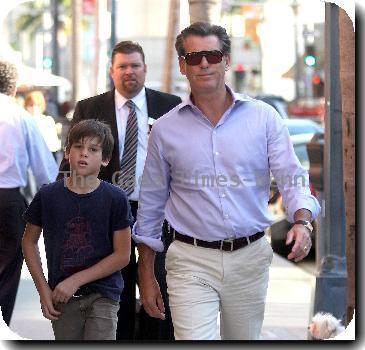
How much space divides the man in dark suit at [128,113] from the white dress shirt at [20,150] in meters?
0.56

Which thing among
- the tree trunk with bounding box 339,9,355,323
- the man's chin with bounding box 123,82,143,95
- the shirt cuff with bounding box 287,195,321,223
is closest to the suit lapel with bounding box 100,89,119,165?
the man's chin with bounding box 123,82,143,95

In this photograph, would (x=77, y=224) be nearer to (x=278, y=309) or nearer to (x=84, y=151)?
(x=84, y=151)

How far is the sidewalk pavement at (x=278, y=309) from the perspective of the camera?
959cm

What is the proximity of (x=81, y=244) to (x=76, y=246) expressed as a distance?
26 millimetres

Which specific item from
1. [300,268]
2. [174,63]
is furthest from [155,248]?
[174,63]

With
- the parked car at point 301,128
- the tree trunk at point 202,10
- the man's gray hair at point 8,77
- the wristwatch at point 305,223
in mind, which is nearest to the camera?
the wristwatch at point 305,223

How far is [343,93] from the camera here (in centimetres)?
746

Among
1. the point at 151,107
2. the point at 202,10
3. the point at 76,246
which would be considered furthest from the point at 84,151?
the point at 202,10

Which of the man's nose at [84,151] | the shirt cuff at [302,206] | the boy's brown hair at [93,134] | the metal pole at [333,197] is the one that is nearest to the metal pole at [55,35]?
the metal pole at [333,197]

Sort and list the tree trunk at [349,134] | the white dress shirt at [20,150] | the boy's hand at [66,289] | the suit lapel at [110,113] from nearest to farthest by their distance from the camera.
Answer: the boy's hand at [66,289] < the tree trunk at [349,134] < the suit lapel at [110,113] < the white dress shirt at [20,150]

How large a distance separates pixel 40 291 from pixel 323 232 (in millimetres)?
4181

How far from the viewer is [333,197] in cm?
918

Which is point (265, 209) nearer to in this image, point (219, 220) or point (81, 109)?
point (219, 220)

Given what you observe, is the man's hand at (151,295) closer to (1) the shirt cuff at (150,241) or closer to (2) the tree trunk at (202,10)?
(1) the shirt cuff at (150,241)
